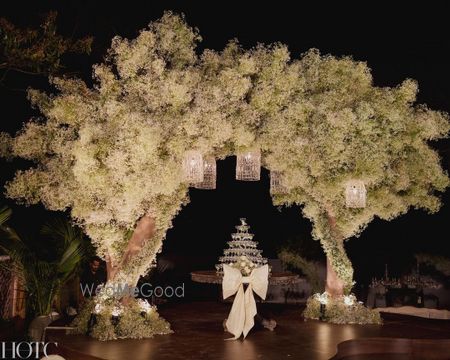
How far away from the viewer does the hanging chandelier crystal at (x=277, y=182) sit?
8875 millimetres

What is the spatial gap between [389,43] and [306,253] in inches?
197

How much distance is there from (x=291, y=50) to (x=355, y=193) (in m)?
3.73

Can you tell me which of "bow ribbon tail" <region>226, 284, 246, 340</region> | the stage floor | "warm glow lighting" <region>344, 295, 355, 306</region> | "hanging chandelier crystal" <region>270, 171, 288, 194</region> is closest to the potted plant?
the stage floor

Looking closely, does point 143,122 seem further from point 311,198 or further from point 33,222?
point 33,222

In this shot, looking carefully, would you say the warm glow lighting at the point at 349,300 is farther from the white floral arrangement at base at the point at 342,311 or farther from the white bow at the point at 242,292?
the white bow at the point at 242,292

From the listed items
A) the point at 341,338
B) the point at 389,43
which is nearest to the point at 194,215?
the point at 389,43

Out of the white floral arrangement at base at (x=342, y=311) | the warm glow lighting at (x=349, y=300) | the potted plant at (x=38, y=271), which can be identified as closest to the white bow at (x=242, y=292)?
the white floral arrangement at base at (x=342, y=311)

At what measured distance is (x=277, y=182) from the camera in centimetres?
903

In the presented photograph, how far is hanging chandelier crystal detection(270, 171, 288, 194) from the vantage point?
8875mm

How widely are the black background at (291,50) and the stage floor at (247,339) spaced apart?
335cm

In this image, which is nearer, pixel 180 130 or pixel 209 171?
pixel 180 130

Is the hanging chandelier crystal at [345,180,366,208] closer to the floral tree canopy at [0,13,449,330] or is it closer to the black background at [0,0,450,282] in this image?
the floral tree canopy at [0,13,449,330]

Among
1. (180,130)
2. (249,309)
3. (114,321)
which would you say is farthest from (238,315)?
(180,130)

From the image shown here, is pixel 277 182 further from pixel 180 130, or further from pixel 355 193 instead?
pixel 180 130
